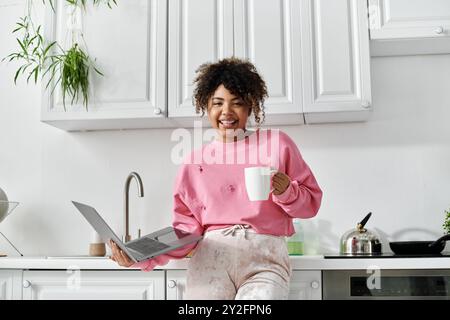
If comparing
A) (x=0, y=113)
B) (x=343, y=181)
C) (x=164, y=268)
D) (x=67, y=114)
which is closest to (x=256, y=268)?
(x=164, y=268)

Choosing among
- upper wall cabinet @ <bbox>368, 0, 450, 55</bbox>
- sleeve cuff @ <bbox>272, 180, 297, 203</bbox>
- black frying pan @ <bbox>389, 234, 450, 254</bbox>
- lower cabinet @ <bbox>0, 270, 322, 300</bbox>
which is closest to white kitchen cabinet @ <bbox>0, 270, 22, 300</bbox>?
lower cabinet @ <bbox>0, 270, 322, 300</bbox>

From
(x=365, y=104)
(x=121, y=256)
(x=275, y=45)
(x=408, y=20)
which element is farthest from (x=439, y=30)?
(x=121, y=256)

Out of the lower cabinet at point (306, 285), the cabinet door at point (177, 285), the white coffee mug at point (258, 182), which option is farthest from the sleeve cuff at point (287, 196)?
the cabinet door at point (177, 285)

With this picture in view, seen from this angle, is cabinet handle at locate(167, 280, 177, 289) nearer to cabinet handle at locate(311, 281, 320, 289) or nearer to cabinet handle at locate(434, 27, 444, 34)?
cabinet handle at locate(311, 281, 320, 289)

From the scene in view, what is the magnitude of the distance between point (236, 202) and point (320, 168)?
83 centimetres

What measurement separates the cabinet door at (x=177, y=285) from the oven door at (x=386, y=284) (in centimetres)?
49

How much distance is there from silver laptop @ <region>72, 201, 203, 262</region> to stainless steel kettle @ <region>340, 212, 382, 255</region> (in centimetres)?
75

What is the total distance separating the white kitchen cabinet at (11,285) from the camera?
7.16 ft

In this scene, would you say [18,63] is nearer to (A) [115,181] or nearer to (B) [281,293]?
(A) [115,181]

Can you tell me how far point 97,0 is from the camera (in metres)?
2.48

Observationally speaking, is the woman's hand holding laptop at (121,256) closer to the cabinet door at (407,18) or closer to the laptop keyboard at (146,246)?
the laptop keyboard at (146,246)

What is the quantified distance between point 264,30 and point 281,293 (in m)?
1.11

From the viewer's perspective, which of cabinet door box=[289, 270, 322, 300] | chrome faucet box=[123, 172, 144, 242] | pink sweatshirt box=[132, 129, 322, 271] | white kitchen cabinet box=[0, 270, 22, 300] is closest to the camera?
pink sweatshirt box=[132, 129, 322, 271]

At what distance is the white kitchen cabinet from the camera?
85.9 inches
